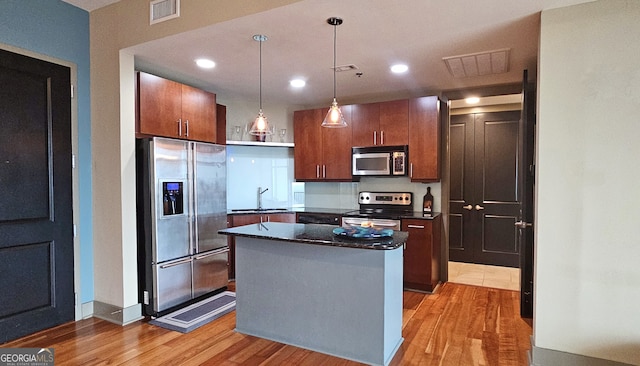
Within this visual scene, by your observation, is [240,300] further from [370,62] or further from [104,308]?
[370,62]

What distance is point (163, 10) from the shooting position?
288 centimetres

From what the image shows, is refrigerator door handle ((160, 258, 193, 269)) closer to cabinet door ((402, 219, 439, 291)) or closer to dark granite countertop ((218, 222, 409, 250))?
dark granite countertop ((218, 222, 409, 250))

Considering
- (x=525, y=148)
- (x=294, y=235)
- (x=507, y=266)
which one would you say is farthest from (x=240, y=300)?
(x=507, y=266)

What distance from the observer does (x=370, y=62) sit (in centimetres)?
352

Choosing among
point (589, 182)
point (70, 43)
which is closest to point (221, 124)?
point (70, 43)

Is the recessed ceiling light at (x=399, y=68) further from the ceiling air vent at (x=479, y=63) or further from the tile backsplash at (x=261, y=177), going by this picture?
the tile backsplash at (x=261, y=177)

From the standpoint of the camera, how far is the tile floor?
14.9 feet

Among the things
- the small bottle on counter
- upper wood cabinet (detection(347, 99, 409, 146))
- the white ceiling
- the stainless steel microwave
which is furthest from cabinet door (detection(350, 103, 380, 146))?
the small bottle on counter

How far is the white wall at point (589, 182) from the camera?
7.25 ft

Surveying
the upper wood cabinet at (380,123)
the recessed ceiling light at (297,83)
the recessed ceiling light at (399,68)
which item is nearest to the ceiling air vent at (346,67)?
the recessed ceiling light at (399,68)

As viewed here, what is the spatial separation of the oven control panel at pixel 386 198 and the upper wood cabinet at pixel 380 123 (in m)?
0.75

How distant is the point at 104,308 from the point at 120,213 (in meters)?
0.95

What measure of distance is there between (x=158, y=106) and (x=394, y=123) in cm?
275

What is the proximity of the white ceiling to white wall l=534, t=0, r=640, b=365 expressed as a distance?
30 cm
